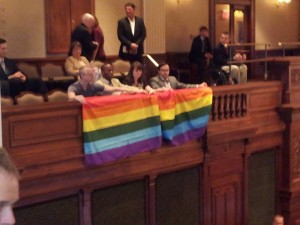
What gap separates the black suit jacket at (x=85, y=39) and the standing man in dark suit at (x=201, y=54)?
8.46ft

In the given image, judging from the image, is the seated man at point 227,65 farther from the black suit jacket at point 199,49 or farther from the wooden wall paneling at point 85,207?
the wooden wall paneling at point 85,207

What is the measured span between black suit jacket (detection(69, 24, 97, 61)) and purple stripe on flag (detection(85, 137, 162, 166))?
1.68 m

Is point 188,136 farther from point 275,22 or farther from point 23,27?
point 275,22

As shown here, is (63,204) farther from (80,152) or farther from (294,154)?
(294,154)

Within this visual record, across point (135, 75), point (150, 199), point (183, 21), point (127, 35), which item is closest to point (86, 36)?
point (127, 35)

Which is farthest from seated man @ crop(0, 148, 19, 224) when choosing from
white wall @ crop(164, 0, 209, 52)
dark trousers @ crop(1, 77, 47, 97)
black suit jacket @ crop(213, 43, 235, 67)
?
white wall @ crop(164, 0, 209, 52)

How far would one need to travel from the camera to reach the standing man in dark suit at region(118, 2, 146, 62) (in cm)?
747

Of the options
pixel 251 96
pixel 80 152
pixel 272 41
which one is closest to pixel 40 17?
pixel 251 96

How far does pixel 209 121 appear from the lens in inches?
259

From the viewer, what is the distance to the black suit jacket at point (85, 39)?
22.5 ft

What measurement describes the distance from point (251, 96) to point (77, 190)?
110 inches

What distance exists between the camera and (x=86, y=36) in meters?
6.88

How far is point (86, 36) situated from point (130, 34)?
0.81m

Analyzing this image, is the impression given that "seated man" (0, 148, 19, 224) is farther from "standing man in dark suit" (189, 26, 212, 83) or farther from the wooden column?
"standing man in dark suit" (189, 26, 212, 83)
